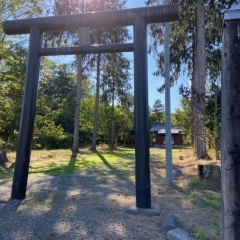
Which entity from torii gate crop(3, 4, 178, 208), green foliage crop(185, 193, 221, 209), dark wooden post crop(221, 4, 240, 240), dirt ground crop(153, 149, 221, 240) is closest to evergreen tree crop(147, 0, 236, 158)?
dirt ground crop(153, 149, 221, 240)

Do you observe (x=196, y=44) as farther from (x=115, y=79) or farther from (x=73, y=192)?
(x=73, y=192)

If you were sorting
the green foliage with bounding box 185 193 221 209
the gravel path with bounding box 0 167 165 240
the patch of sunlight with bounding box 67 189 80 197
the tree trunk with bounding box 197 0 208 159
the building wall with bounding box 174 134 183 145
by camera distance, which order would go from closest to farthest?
the gravel path with bounding box 0 167 165 240 → the green foliage with bounding box 185 193 221 209 → the patch of sunlight with bounding box 67 189 80 197 → the tree trunk with bounding box 197 0 208 159 → the building wall with bounding box 174 134 183 145

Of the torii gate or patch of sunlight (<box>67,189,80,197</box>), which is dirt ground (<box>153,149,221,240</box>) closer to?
the torii gate

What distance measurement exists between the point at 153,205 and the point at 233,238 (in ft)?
7.65

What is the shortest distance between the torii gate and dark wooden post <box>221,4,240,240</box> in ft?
6.97

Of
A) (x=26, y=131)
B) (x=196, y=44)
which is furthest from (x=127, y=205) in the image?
(x=196, y=44)

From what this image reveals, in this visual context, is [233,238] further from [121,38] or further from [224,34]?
[121,38]

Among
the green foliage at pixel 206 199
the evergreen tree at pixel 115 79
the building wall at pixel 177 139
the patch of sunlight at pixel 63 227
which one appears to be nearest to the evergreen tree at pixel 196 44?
the green foliage at pixel 206 199

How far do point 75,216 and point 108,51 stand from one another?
2609 mm

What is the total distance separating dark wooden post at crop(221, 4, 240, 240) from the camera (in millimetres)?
1632

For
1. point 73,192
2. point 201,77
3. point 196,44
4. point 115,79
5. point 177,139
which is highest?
point 115,79

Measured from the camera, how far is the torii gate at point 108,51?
12.4 feet

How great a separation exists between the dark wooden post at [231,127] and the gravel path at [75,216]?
132cm

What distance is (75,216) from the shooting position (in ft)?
11.2
